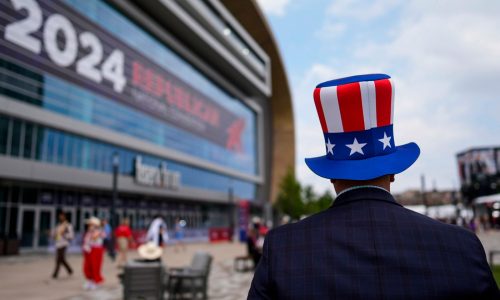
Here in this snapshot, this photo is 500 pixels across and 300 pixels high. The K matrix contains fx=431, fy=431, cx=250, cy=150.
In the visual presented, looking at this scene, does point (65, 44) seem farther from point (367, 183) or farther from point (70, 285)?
point (367, 183)

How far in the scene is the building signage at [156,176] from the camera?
3334 cm

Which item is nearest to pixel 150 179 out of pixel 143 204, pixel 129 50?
pixel 143 204

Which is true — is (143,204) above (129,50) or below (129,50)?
below

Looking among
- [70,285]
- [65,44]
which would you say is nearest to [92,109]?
[65,44]

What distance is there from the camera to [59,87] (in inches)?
1021

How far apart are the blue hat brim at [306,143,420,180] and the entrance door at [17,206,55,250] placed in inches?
960

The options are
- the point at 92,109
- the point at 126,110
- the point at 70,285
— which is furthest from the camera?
the point at 126,110

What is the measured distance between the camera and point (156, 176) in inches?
1403

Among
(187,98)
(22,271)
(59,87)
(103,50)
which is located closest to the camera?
(22,271)

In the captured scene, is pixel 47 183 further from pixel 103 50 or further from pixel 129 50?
pixel 129 50

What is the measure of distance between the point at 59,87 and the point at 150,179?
1117 cm

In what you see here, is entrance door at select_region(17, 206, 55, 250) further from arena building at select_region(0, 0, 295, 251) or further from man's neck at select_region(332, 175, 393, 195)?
man's neck at select_region(332, 175, 393, 195)

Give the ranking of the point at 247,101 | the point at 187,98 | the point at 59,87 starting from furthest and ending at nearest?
1. the point at 247,101
2. the point at 187,98
3. the point at 59,87

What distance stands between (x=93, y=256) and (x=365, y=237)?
1080 centimetres
